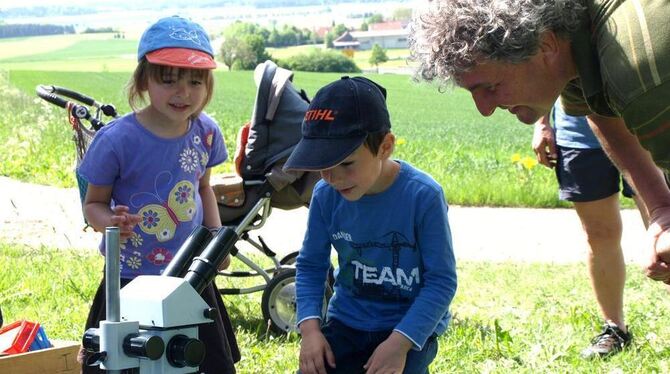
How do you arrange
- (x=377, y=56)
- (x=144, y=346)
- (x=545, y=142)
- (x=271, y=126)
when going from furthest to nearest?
(x=377, y=56) → (x=271, y=126) → (x=545, y=142) → (x=144, y=346)

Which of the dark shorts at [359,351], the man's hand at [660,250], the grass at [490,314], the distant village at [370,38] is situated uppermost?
the man's hand at [660,250]

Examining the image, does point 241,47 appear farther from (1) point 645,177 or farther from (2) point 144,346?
(2) point 144,346

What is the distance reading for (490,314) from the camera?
18.3ft

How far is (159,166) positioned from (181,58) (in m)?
0.39

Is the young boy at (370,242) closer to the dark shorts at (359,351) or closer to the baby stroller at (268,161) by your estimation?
the dark shorts at (359,351)

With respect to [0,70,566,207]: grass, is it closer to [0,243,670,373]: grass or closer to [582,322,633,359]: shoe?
[0,243,670,373]: grass

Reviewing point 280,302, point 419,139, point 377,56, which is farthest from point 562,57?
point 377,56

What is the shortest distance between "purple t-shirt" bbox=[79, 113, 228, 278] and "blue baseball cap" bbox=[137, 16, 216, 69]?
0.24m

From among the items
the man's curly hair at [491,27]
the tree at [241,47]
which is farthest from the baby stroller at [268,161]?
the tree at [241,47]

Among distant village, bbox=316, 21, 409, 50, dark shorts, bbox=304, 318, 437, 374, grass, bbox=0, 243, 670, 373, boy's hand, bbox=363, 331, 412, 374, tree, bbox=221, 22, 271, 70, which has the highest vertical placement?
boy's hand, bbox=363, 331, 412, 374

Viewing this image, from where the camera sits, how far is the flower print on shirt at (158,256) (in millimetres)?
3684

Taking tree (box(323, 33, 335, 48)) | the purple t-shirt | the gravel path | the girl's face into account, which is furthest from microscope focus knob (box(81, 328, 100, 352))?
tree (box(323, 33, 335, 48))

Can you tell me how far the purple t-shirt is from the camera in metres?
3.62

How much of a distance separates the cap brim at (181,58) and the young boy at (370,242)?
751 mm
